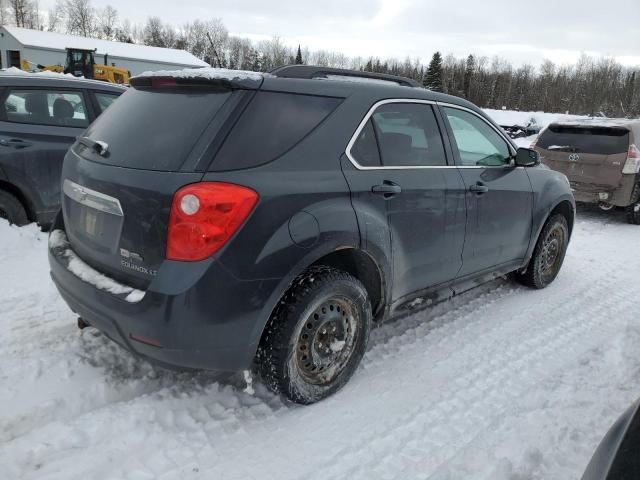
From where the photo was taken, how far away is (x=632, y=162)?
791cm

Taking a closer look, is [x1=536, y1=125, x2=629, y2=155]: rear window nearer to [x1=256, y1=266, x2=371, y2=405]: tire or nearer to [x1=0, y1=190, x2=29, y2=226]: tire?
[x1=256, y1=266, x2=371, y2=405]: tire

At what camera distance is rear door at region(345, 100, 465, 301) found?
295 centimetres

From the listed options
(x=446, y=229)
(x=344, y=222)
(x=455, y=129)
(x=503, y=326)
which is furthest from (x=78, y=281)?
Answer: (x=503, y=326)

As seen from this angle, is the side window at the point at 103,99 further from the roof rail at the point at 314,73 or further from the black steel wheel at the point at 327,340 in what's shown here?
the black steel wheel at the point at 327,340

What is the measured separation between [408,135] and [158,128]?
5.29ft

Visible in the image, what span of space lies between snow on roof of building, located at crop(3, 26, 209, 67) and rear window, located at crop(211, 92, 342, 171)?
54.3m

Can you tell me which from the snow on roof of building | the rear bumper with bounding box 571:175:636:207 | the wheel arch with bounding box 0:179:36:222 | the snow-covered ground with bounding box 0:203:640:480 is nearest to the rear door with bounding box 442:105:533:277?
the snow-covered ground with bounding box 0:203:640:480

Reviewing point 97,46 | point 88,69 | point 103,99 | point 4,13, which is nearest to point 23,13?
point 4,13

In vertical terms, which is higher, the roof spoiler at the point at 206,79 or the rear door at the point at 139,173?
the roof spoiler at the point at 206,79

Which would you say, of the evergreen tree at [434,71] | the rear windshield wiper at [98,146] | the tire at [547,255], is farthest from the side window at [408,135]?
the evergreen tree at [434,71]

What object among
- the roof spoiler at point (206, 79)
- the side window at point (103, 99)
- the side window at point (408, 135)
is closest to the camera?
the roof spoiler at point (206, 79)

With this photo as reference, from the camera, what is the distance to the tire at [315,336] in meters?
2.62

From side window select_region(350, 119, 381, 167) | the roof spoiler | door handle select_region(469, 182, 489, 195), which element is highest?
the roof spoiler

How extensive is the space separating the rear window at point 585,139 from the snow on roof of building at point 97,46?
49.7 m
